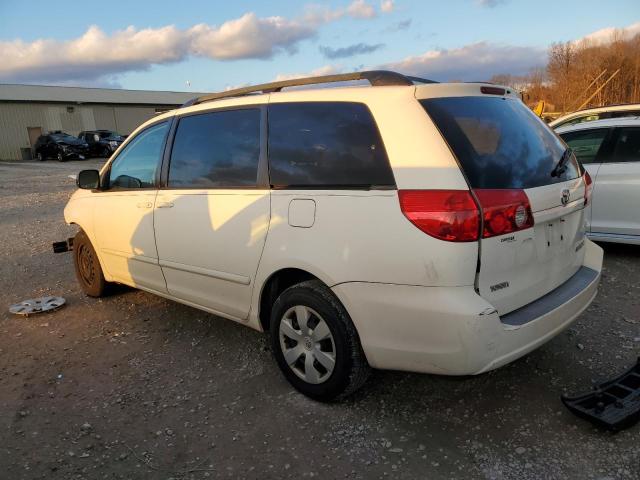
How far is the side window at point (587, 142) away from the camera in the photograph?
591 centimetres

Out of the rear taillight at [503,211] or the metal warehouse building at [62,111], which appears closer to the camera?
the rear taillight at [503,211]

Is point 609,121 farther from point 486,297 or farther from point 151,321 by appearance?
point 151,321

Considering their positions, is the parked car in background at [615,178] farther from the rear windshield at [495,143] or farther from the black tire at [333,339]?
the black tire at [333,339]

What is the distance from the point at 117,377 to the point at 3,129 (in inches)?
1470

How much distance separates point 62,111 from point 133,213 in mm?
38385

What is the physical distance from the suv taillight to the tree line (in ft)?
82.1

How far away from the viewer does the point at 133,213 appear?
4.26m

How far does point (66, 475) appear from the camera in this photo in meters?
2.60

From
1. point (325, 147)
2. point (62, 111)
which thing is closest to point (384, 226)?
point (325, 147)

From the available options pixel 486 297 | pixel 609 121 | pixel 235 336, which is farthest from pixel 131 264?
pixel 609 121

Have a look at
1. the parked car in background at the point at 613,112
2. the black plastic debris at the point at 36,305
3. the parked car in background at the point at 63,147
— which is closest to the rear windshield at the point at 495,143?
the parked car in background at the point at 613,112

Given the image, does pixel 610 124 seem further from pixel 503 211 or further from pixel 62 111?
pixel 62 111

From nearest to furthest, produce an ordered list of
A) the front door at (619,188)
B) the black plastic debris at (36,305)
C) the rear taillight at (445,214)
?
the rear taillight at (445,214) → the black plastic debris at (36,305) → the front door at (619,188)

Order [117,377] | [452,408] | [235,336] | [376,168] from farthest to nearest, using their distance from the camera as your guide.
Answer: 1. [235,336]
2. [117,377]
3. [452,408]
4. [376,168]
